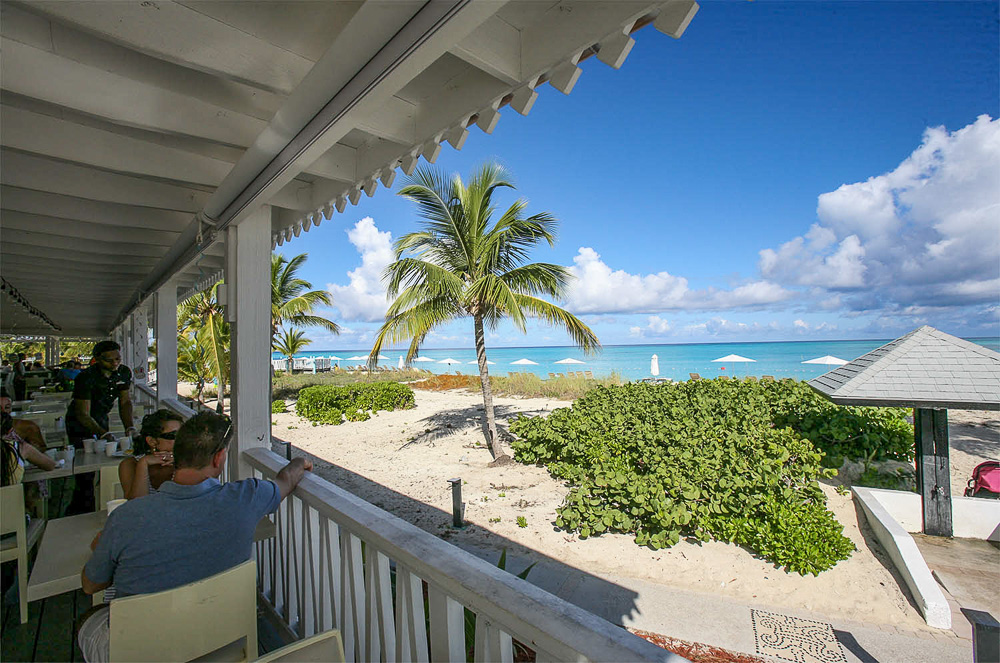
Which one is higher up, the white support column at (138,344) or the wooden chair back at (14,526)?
the white support column at (138,344)

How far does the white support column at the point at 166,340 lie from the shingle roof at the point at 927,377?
864 centimetres

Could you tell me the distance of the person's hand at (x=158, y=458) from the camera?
7.29 feet

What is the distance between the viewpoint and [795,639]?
3463 mm

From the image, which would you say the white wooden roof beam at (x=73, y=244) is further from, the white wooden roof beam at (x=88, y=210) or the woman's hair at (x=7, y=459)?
the woman's hair at (x=7, y=459)

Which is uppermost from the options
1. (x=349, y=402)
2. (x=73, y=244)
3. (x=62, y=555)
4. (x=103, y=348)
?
(x=73, y=244)

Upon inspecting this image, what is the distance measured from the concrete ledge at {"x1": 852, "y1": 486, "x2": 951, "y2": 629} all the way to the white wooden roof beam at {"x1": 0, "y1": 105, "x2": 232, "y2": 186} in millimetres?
6321

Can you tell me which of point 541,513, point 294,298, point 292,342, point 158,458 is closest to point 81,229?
point 158,458

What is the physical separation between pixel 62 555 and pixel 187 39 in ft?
7.44

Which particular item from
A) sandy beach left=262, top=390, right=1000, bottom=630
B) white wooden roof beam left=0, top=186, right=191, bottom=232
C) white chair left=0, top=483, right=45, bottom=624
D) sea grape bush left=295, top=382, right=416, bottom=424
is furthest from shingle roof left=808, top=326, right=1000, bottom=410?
sea grape bush left=295, top=382, right=416, bottom=424

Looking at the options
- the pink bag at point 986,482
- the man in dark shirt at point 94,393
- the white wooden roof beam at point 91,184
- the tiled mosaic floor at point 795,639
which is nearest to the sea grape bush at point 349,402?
the man in dark shirt at point 94,393

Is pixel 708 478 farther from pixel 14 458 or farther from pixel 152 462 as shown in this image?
pixel 14 458

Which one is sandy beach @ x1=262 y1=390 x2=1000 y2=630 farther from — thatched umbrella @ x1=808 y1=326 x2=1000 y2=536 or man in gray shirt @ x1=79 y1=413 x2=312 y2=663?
man in gray shirt @ x1=79 y1=413 x2=312 y2=663

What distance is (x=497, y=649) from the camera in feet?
3.60

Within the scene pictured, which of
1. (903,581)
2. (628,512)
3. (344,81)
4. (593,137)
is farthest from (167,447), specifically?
(593,137)
